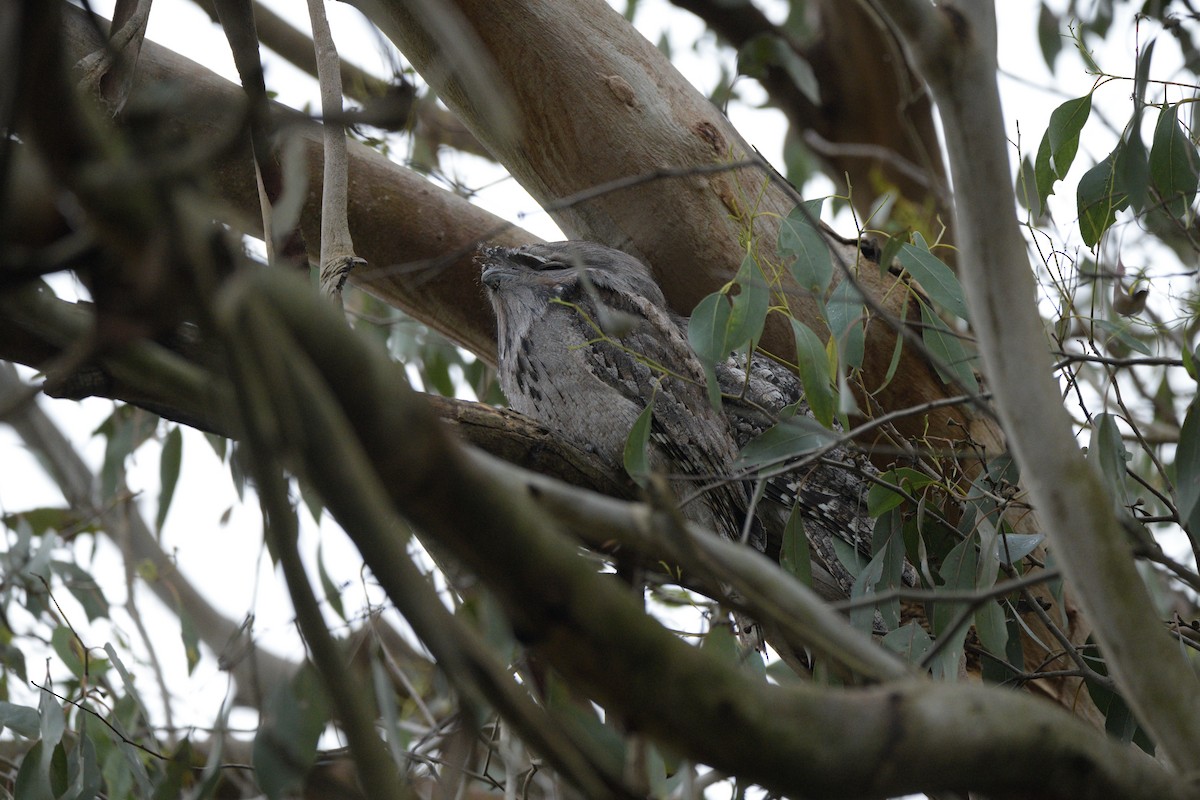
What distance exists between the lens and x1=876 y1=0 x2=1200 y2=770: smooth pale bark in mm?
895

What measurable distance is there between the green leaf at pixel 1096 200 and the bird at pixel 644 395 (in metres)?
0.65

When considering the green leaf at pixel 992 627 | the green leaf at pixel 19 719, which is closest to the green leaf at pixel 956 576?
the green leaf at pixel 992 627

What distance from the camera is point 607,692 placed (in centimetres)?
72

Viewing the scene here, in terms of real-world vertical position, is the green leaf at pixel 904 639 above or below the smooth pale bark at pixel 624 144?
below

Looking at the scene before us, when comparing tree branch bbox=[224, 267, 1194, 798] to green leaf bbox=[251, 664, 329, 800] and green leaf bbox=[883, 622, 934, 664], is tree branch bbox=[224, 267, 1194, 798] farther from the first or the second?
green leaf bbox=[883, 622, 934, 664]

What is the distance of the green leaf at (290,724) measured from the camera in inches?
43.0

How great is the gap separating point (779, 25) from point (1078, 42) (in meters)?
3.09

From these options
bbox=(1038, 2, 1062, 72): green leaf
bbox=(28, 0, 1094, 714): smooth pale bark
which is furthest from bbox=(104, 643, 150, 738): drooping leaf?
bbox=(1038, 2, 1062, 72): green leaf

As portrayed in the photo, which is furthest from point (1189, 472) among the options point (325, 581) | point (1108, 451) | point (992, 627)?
point (325, 581)

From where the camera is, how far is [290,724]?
110cm

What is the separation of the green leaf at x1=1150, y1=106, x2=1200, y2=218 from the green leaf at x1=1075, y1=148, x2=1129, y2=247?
0.08 m

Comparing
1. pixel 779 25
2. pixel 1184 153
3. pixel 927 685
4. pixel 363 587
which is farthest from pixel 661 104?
pixel 779 25

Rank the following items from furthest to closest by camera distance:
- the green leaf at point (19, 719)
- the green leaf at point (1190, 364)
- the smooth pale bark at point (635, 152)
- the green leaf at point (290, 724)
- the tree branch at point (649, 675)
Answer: the smooth pale bark at point (635, 152) → the green leaf at point (19, 719) → the green leaf at point (1190, 364) → the green leaf at point (290, 724) → the tree branch at point (649, 675)

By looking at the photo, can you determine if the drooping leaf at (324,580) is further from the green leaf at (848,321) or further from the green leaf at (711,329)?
the green leaf at (848,321)
